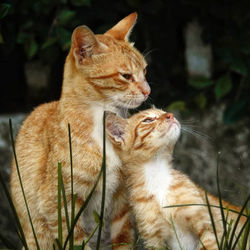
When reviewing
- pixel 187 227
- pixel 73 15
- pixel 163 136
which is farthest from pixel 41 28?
pixel 187 227

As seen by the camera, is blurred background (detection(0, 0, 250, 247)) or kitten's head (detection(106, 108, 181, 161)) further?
blurred background (detection(0, 0, 250, 247))

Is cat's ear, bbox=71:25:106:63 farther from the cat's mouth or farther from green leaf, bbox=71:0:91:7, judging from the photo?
green leaf, bbox=71:0:91:7

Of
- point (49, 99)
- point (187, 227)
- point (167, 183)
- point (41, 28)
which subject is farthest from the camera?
point (49, 99)

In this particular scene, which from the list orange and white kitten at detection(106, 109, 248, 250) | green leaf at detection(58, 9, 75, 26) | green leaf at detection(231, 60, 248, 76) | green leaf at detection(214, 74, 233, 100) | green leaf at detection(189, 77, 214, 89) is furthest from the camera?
green leaf at detection(189, 77, 214, 89)

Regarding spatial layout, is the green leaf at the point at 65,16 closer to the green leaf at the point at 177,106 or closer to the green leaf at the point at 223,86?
the green leaf at the point at 177,106

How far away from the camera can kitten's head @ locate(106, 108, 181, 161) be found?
302 cm

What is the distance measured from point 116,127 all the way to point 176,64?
208 centimetres

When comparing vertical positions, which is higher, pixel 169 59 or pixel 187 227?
pixel 169 59

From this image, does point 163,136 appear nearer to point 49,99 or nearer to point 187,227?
point 187,227

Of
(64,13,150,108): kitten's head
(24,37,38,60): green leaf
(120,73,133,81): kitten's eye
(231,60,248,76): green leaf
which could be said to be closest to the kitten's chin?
(64,13,150,108): kitten's head

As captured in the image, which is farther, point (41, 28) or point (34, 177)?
point (41, 28)

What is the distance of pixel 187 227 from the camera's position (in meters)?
2.82

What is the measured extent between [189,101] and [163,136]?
178 cm

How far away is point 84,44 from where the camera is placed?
2.94m
